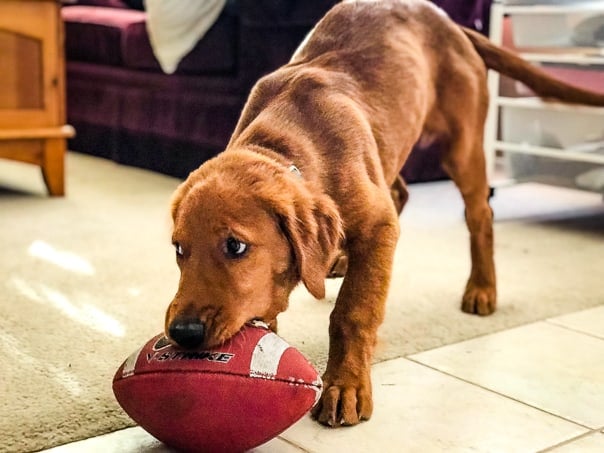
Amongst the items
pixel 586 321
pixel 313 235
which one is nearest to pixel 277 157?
pixel 313 235

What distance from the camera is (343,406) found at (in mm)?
1481

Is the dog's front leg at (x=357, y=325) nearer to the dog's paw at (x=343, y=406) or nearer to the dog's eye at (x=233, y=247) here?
the dog's paw at (x=343, y=406)

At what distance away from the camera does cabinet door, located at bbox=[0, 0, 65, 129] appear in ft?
11.0

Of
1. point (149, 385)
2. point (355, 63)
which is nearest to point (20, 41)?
point (355, 63)

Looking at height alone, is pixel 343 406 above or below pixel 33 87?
below

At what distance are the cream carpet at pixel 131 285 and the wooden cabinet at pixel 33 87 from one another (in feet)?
0.58

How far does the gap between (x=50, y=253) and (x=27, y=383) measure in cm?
105

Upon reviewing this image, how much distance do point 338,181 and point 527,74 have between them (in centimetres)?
102

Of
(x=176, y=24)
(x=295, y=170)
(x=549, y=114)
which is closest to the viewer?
(x=295, y=170)

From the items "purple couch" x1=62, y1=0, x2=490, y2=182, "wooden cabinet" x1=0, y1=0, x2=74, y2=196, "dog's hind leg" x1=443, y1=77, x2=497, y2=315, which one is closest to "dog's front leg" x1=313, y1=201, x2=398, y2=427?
"dog's hind leg" x1=443, y1=77, x2=497, y2=315

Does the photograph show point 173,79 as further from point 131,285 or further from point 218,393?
point 218,393

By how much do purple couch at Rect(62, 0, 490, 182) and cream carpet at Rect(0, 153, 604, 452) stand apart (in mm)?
325

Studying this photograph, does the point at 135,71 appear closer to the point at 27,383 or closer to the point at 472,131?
the point at 472,131

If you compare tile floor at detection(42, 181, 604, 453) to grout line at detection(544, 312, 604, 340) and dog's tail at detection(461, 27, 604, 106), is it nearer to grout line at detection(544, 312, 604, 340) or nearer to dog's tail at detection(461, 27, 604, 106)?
grout line at detection(544, 312, 604, 340)
